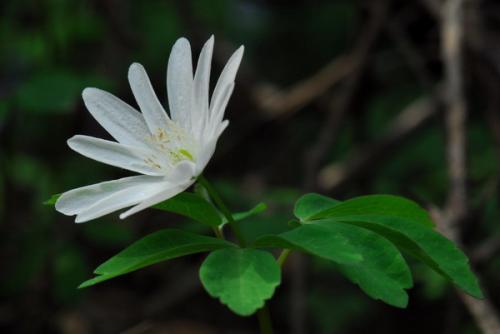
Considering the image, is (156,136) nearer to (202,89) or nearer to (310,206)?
(202,89)

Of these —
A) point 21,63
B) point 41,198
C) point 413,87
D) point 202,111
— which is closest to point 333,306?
point 413,87

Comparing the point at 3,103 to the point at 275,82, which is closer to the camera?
the point at 3,103

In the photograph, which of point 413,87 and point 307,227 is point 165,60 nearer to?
point 413,87

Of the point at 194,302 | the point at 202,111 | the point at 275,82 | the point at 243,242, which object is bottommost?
the point at 194,302

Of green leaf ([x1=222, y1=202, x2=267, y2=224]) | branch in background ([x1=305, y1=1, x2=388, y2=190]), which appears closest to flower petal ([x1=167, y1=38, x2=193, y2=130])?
green leaf ([x1=222, y1=202, x2=267, y2=224])

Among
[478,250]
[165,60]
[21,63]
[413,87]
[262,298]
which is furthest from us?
[165,60]

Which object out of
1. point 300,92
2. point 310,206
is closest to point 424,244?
point 310,206
